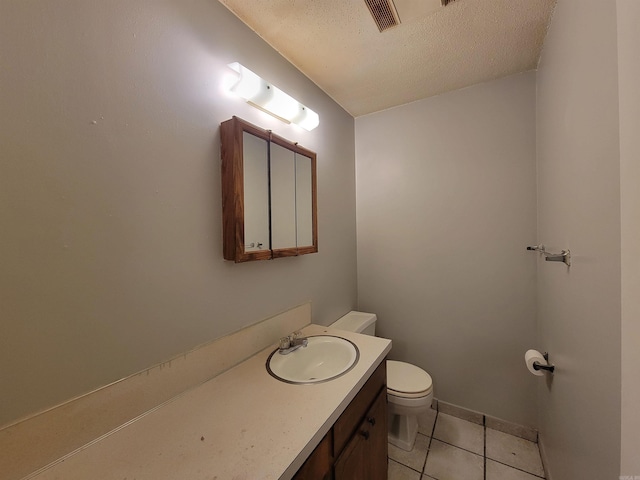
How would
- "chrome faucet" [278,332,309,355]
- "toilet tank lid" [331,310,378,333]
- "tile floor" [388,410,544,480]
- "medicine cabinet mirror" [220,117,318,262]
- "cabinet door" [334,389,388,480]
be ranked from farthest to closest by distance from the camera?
"toilet tank lid" [331,310,378,333] < "tile floor" [388,410,544,480] < "chrome faucet" [278,332,309,355] < "medicine cabinet mirror" [220,117,318,262] < "cabinet door" [334,389,388,480]

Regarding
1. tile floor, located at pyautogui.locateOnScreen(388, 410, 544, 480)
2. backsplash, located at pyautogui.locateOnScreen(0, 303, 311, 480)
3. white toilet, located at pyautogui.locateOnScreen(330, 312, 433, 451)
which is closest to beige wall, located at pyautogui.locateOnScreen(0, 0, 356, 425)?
backsplash, located at pyautogui.locateOnScreen(0, 303, 311, 480)

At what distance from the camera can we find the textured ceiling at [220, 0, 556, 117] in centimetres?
111

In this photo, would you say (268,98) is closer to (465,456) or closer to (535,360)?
(535,360)

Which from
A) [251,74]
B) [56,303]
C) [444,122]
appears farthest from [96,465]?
[444,122]

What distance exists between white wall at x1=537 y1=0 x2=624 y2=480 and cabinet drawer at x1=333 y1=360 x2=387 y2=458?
2.26 ft

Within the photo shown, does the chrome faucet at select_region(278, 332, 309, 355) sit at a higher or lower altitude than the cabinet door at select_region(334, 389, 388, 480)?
higher

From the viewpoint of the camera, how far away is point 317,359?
1.28m

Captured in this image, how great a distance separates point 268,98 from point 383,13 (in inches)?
25.3

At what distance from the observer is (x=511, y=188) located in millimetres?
1603

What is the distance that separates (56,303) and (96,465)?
428mm

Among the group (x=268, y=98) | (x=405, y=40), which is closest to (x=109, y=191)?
(x=268, y=98)

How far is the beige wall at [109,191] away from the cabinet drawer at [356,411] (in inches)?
22.6

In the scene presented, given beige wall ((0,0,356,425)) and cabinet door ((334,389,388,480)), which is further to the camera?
cabinet door ((334,389,388,480))

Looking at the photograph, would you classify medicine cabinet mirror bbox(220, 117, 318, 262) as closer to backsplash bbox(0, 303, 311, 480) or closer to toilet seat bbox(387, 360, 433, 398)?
backsplash bbox(0, 303, 311, 480)
